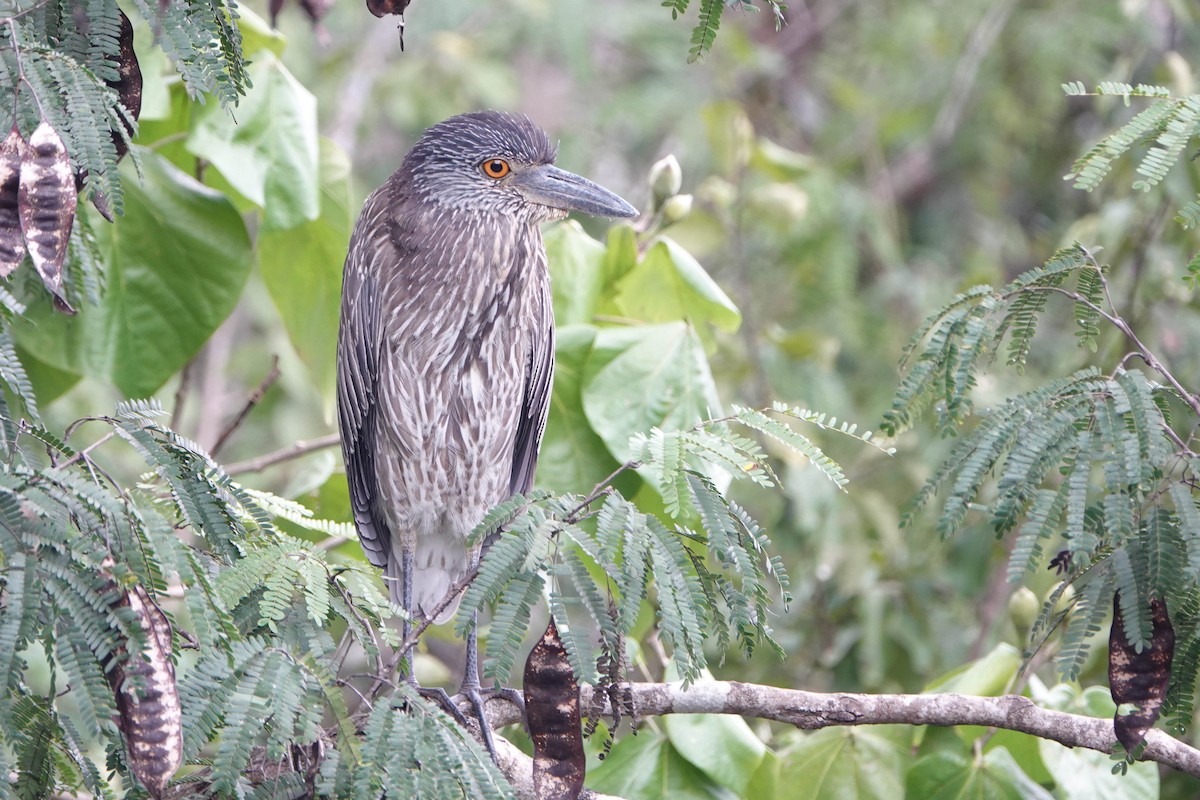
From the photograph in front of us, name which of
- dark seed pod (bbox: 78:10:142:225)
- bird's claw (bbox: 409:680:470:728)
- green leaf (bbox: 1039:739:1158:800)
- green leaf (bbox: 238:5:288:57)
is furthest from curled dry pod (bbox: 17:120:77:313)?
green leaf (bbox: 1039:739:1158:800)

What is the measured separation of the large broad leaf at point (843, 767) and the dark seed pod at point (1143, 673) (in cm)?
83

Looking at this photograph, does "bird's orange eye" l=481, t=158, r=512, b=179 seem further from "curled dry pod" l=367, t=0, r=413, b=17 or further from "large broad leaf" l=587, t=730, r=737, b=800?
"large broad leaf" l=587, t=730, r=737, b=800

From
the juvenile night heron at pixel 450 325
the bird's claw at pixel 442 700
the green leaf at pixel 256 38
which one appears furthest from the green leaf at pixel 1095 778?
the green leaf at pixel 256 38

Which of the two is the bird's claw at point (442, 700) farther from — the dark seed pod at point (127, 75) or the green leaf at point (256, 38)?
the green leaf at point (256, 38)

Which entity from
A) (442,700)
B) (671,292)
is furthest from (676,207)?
(442,700)

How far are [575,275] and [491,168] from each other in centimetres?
38

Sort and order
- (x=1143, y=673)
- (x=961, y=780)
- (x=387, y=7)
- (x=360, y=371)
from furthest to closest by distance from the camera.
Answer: (x=360, y=371) → (x=961, y=780) → (x=387, y=7) → (x=1143, y=673)

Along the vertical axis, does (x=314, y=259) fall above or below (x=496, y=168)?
below

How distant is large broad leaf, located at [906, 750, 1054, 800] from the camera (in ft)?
8.45

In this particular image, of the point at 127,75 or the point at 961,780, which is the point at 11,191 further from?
the point at 961,780

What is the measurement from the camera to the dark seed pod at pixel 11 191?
1.62 metres

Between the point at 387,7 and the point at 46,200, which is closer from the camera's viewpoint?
the point at 46,200

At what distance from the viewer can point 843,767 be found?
8.84ft

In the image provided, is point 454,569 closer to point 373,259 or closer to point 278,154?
point 373,259
